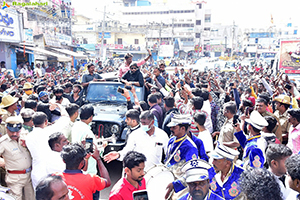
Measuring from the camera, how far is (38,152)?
11.1 ft

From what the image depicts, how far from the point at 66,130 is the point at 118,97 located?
2.62 m

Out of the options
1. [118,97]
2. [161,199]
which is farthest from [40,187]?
[118,97]

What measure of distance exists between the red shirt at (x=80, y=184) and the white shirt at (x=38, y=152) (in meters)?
0.98

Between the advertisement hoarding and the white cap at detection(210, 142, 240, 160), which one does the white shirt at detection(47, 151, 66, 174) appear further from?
the advertisement hoarding

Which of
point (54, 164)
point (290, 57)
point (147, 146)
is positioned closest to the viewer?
point (54, 164)

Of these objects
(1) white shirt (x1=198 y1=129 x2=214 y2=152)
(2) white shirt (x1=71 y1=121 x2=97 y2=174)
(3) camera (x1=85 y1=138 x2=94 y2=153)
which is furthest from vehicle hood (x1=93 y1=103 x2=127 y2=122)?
(3) camera (x1=85 y1=138 x2=94 y2=153)

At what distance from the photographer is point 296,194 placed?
2172 millimetres

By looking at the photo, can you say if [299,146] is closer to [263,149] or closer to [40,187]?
[263,149]

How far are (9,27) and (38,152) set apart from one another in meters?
16.6

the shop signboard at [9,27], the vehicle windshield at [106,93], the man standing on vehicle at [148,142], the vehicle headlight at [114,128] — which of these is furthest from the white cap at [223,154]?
the shop signboard at [9,27]

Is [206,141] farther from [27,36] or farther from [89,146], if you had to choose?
[27,36]

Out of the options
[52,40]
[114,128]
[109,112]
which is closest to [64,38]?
[52,40]

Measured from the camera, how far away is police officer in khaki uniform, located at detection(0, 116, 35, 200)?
11.2 feet

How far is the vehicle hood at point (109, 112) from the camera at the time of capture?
5.62 metres
